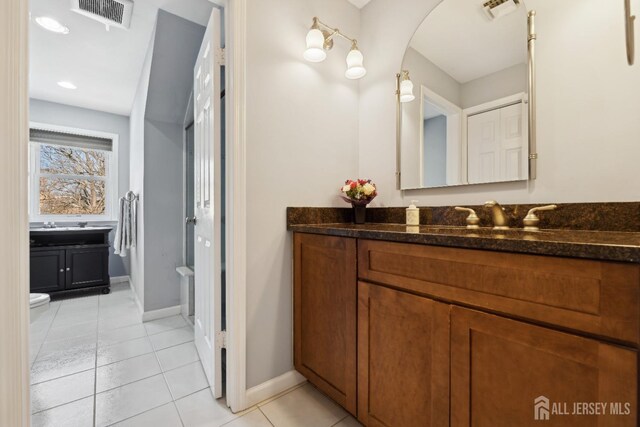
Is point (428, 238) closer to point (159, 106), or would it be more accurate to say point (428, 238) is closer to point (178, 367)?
point (178, 367)

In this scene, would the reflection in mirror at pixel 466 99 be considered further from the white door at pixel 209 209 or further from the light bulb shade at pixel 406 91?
the white door at pixel 209 209

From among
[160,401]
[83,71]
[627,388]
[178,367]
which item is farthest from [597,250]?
[83,71]

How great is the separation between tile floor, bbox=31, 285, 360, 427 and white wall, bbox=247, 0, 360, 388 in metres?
0.21

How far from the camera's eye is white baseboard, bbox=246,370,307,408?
1.43 meters

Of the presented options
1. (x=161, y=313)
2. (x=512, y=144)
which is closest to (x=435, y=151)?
(x=512, y=144)

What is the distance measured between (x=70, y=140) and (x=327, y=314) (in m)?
4.47

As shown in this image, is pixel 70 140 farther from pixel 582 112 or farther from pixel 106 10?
pixel 582 112

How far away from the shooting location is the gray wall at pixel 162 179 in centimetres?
246

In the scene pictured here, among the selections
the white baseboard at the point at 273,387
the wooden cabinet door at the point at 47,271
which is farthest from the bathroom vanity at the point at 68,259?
the white baseboard at the point at 273,387

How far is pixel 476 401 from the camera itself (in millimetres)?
805

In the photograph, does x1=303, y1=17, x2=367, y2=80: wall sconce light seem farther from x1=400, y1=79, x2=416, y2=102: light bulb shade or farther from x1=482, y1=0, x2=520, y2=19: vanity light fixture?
x1=482, y1=0, x2=520, y2=19: vanity light fixture

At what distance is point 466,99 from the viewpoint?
56.6 inches

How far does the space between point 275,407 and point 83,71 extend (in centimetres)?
361

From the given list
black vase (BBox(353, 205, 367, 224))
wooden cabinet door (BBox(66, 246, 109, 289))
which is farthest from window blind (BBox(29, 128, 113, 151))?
black vase (BBox(353, 205, 367, 224))
